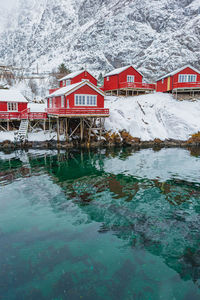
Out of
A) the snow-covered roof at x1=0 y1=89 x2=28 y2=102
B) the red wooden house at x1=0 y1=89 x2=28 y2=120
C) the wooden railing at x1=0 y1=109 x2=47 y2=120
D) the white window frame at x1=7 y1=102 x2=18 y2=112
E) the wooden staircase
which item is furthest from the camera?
the white window frame at x1=7 y1=102 x2=18 y2=112

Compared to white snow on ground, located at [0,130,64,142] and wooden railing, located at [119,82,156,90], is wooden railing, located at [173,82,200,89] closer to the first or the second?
wooden railing, located at [119,82,156,90]

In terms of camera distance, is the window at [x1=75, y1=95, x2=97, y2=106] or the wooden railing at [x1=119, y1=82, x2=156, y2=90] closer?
the window at [x1=75, y1=95, x2=97, y2=106]

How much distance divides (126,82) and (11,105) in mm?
22209

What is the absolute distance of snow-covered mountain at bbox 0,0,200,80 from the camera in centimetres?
10856

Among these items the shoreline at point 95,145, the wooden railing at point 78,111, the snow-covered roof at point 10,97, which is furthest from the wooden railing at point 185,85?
the snow-covered roof at point 10,97

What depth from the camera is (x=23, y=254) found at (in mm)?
9812

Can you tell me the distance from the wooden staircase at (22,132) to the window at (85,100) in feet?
28.9

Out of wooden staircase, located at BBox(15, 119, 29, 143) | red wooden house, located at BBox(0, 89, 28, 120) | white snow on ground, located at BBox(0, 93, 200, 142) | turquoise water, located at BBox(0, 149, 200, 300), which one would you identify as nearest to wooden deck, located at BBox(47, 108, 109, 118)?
white snow on ground, located at BBox(0, 93, 200, 142)

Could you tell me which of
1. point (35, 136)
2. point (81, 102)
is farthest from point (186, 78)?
point (35, 136)

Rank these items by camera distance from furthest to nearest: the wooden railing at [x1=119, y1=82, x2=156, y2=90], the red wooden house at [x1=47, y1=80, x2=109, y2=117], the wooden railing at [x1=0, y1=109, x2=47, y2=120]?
the wooden railing at [x1=119, y1=82, x2=156, y2=90] < the wooden railing at [x1=0, y1=109, x2=47, y2=120] < the red wooden house at [x1=47, y1=80, x2=109, y2=117]

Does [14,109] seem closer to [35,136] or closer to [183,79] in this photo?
[35,136]

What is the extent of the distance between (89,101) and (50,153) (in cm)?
1054

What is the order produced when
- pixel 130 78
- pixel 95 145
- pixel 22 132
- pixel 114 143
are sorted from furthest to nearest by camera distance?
pixel 130 78 → pixel 114 143 → pixel 22 132 → pixel 95 145

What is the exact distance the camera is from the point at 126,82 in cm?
4372
